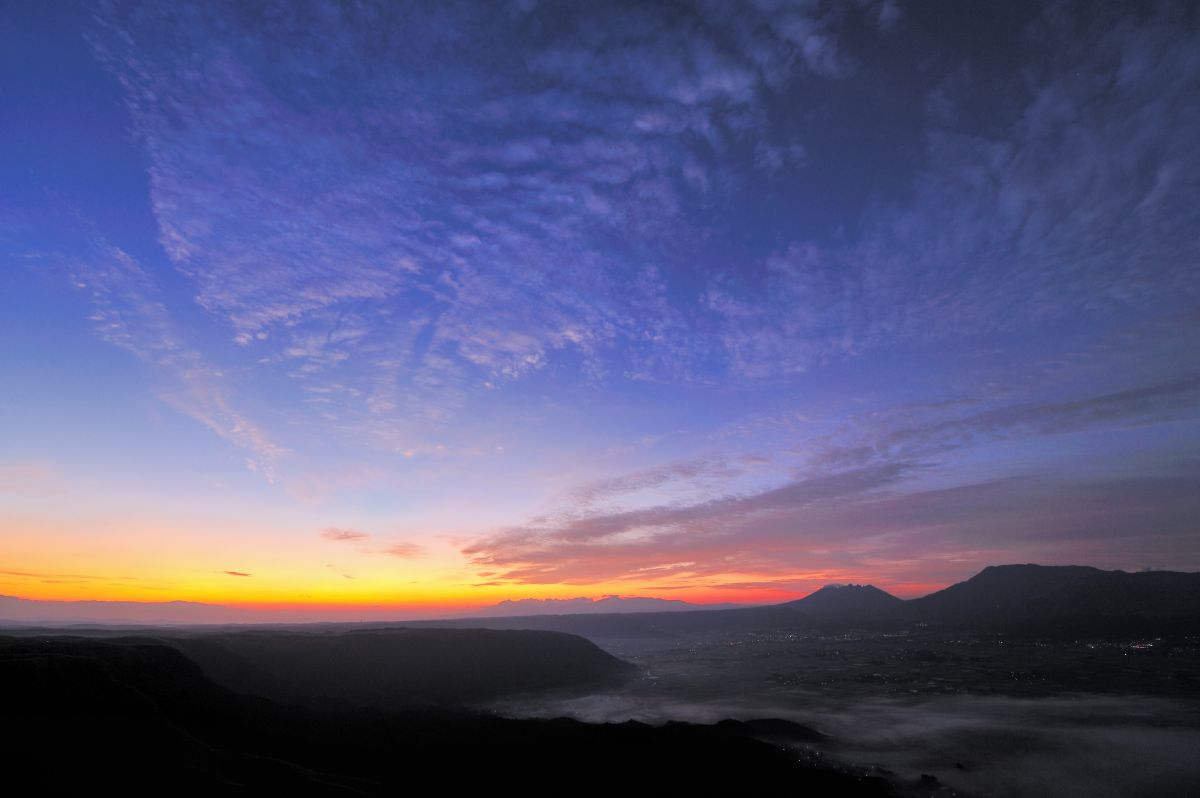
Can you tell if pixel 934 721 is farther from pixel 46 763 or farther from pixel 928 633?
pixel 928 633

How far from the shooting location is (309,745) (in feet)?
120

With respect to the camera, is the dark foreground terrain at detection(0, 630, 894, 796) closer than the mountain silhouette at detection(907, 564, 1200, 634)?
Yes

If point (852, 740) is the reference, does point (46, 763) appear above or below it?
above

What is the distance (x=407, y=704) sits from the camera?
6044 centimetres

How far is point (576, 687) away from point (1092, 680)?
244ft

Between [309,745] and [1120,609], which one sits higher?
[1120,609]

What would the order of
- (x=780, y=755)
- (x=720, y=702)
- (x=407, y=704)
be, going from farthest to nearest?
(x=720, y=702) < (x=407, y=704) < (x=780, y=755)

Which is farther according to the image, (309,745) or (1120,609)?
(1120,609)

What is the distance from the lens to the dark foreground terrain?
22281 mm

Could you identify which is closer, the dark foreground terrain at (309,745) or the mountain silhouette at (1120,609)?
the dark foreground terrain at (309,745)

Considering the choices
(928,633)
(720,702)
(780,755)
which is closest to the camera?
(780,755)

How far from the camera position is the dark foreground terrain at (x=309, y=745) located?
73.1 ft

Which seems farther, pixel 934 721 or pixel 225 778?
pixel 934 721

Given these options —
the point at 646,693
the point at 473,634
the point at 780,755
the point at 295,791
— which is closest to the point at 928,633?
the point at 646,693
